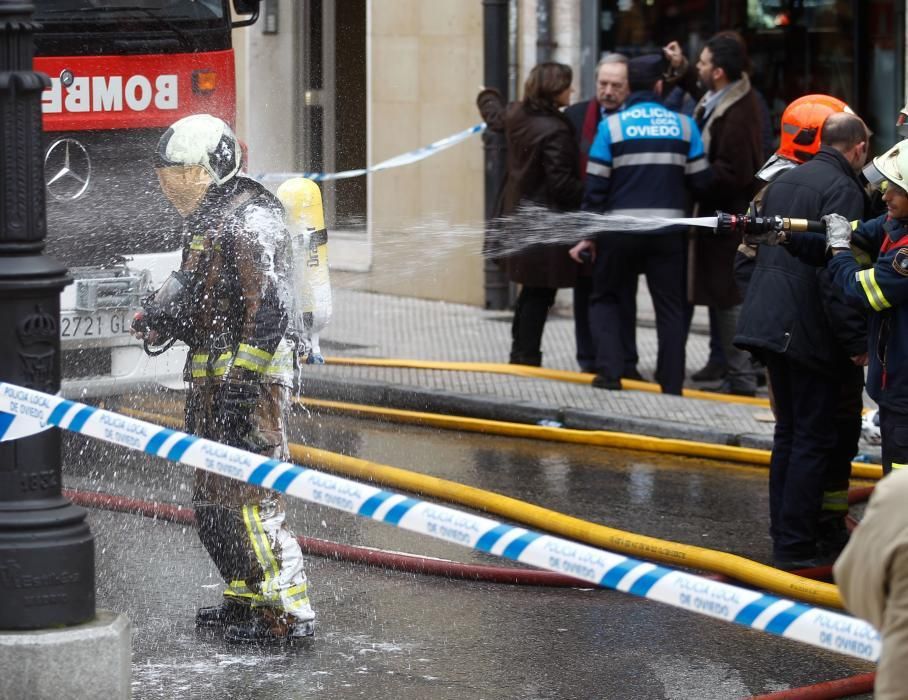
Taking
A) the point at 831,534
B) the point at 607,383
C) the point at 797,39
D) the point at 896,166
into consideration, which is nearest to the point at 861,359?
the point at 831,534

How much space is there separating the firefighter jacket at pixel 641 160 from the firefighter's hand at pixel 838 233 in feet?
11.5

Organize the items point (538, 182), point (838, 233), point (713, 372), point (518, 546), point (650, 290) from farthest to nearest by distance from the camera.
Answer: point (713, 372) < point (538, 182) < point (650, 290) < point (838, 233) < point (518, 546)

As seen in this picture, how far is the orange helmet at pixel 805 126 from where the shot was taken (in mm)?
6477

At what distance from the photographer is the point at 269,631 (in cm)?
539

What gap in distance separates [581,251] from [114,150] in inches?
121

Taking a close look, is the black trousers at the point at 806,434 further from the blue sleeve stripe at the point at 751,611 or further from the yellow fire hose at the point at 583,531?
the blue sleeve stripe at the point at 751,611

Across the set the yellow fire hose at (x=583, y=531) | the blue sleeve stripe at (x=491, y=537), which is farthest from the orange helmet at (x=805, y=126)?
the blue sleeve stripe at (x=491, y=537)

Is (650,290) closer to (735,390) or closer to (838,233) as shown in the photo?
(735,390)

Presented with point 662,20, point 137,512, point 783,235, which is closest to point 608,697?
point 783,235

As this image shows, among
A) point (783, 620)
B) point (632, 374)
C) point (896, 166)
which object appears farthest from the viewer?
point (632, 374)

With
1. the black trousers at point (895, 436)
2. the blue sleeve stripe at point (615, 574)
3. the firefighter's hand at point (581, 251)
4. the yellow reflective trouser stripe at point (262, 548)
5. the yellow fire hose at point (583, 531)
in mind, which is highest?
the firefighter's hand at point (581, 251)

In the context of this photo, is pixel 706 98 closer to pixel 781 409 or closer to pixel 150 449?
pixel 781 409

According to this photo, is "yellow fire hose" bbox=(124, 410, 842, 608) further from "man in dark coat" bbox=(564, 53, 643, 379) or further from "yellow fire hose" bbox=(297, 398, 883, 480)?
"man in dark coat" bbox=(564, 53, 643, 379)

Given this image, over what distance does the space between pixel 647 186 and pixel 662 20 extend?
4.81m
